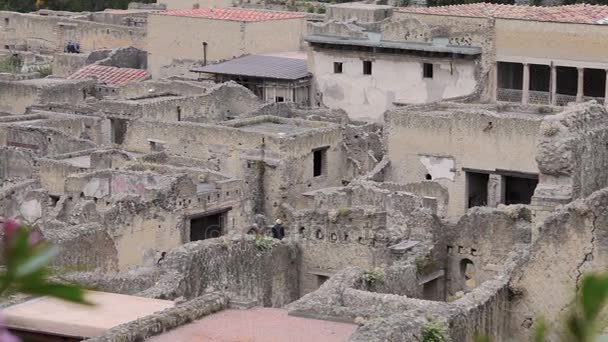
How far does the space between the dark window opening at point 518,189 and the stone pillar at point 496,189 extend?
5.1 inches

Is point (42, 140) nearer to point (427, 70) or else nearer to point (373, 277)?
point (427, 70)

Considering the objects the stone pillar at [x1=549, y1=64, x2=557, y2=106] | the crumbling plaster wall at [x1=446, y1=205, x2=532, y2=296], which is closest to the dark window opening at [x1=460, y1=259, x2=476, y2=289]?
the crumbling plaster wall at [x1=446, y1=205, x2=532, y2=296]

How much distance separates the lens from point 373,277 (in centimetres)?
1623

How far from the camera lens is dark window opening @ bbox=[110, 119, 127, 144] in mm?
33859

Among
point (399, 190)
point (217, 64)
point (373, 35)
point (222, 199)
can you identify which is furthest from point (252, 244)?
point (217, 64)

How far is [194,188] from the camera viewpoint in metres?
25.8

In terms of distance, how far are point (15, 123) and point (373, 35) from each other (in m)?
9.63

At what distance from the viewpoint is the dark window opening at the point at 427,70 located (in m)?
34.5

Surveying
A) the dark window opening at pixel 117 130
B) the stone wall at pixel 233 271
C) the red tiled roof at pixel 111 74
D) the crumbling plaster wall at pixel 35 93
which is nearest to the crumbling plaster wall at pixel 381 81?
the dark window opening at pixel 117 130

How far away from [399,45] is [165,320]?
77.5ft

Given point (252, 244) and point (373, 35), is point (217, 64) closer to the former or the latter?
point (373, 35)

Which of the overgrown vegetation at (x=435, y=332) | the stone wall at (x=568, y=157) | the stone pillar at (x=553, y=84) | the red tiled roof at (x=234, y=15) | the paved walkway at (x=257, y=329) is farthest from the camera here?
the red tiled roof at (x=234, y=15)

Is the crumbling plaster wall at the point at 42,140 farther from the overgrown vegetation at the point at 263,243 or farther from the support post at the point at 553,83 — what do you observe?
the overgrown vegetation at the point at 263,243

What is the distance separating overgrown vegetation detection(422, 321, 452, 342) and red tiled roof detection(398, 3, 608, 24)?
21853 millimetres
